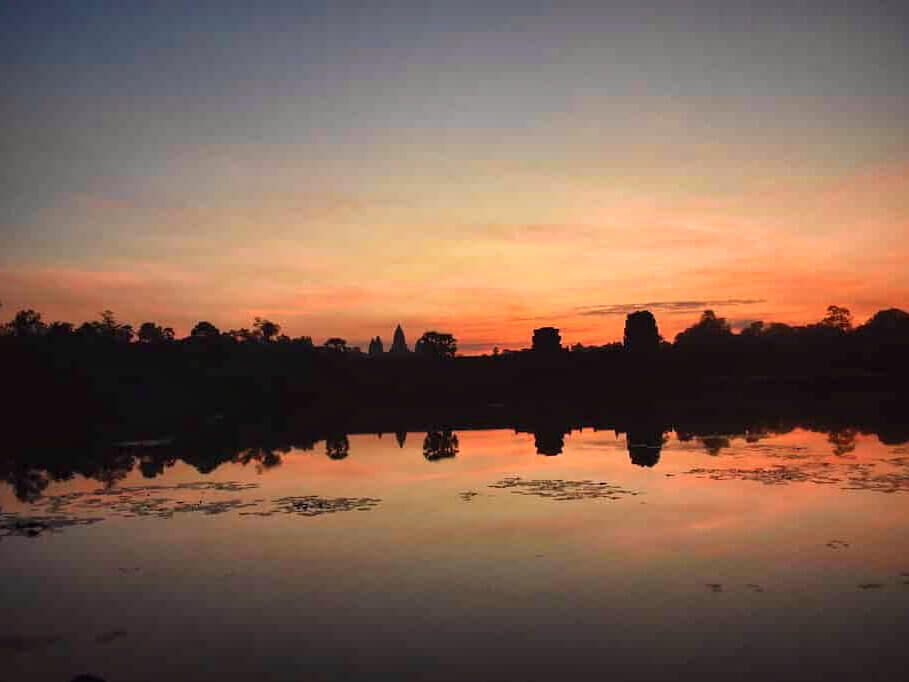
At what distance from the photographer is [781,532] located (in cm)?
2175

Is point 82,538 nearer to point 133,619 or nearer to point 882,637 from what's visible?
point 133,619

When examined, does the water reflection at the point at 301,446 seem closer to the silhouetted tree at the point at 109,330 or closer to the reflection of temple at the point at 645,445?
the reflection of temple at the point at 645,445

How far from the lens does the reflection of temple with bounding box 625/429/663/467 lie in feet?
125

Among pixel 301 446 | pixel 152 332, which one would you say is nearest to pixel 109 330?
pixel 152 332

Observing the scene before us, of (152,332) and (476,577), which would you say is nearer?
(476,577)

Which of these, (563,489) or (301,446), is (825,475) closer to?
(563,489)

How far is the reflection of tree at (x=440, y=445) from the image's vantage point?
44434 mm

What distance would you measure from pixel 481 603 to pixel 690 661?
17.1 feet

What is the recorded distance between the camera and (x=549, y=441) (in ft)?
164

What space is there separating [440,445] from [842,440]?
26134 millimetres

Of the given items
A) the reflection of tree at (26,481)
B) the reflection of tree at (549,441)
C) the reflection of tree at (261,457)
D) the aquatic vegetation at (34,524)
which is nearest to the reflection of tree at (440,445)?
the reflection of tree at (549,441)

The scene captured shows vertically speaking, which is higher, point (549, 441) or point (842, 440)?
point (549, 441)

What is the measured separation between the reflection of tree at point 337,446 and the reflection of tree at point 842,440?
29609 millimetres

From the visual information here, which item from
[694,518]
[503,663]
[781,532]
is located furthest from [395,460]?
[503,663]
